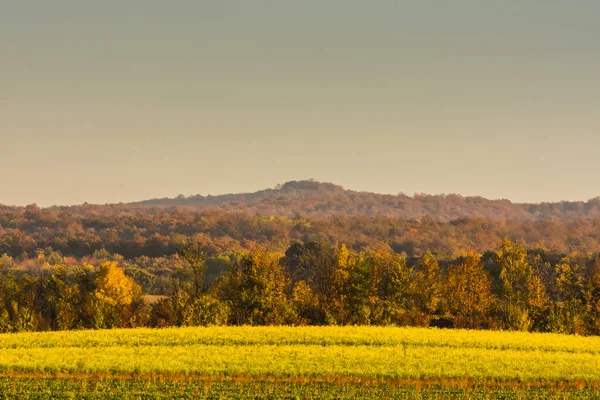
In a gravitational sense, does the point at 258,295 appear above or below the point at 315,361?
above

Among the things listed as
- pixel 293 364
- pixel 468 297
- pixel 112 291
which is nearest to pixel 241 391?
pixel 293 364

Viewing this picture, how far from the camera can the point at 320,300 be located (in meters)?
112

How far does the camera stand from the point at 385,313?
106562 mm

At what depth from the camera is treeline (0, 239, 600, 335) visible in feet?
331

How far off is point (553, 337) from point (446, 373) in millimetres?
31226

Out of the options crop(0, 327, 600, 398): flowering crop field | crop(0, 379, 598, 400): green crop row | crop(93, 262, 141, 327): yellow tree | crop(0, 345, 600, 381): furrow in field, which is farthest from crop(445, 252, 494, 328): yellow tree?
crop(0, 379, 598, 400): green crop row

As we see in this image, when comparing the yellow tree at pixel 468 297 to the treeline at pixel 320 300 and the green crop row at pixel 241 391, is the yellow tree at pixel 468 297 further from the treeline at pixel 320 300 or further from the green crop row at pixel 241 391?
the green crop row at pixel 241 391

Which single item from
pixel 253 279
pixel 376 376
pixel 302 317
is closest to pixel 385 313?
pixel 302 317

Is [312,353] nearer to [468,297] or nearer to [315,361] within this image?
[315,361]

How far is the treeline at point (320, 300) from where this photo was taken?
331 ft

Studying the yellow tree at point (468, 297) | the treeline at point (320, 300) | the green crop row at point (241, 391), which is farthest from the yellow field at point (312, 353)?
the yellow tree at point (468, 297)

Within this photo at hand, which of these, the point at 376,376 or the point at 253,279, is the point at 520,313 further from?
the point at 376,376

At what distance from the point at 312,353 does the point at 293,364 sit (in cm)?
611

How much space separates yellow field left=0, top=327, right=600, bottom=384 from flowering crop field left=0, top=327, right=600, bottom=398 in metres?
0.09
